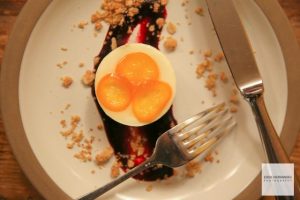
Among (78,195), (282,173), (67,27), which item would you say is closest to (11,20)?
(67,27)

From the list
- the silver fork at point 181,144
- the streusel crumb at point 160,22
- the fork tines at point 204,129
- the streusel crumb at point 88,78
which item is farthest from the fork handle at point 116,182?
the streusel crumb at point 160,22

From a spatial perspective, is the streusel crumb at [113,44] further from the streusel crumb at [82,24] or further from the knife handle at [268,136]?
the knife handle at [268,136]

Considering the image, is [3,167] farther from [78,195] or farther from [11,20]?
[11,20]

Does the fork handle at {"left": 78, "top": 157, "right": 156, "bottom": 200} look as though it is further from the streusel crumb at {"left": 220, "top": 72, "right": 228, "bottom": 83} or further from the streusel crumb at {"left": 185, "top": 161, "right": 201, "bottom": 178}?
the streusel crumb at {"left": 220, "top": 72, "right": 228, "bottom": 83}

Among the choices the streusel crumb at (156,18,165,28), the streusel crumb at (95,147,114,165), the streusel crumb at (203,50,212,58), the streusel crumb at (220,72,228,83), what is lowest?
the streusel crumb at (95,147,114,165)

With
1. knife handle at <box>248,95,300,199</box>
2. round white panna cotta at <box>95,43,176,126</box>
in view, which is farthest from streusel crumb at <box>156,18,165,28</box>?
knife handle at <box>248,95,300,199</box>
